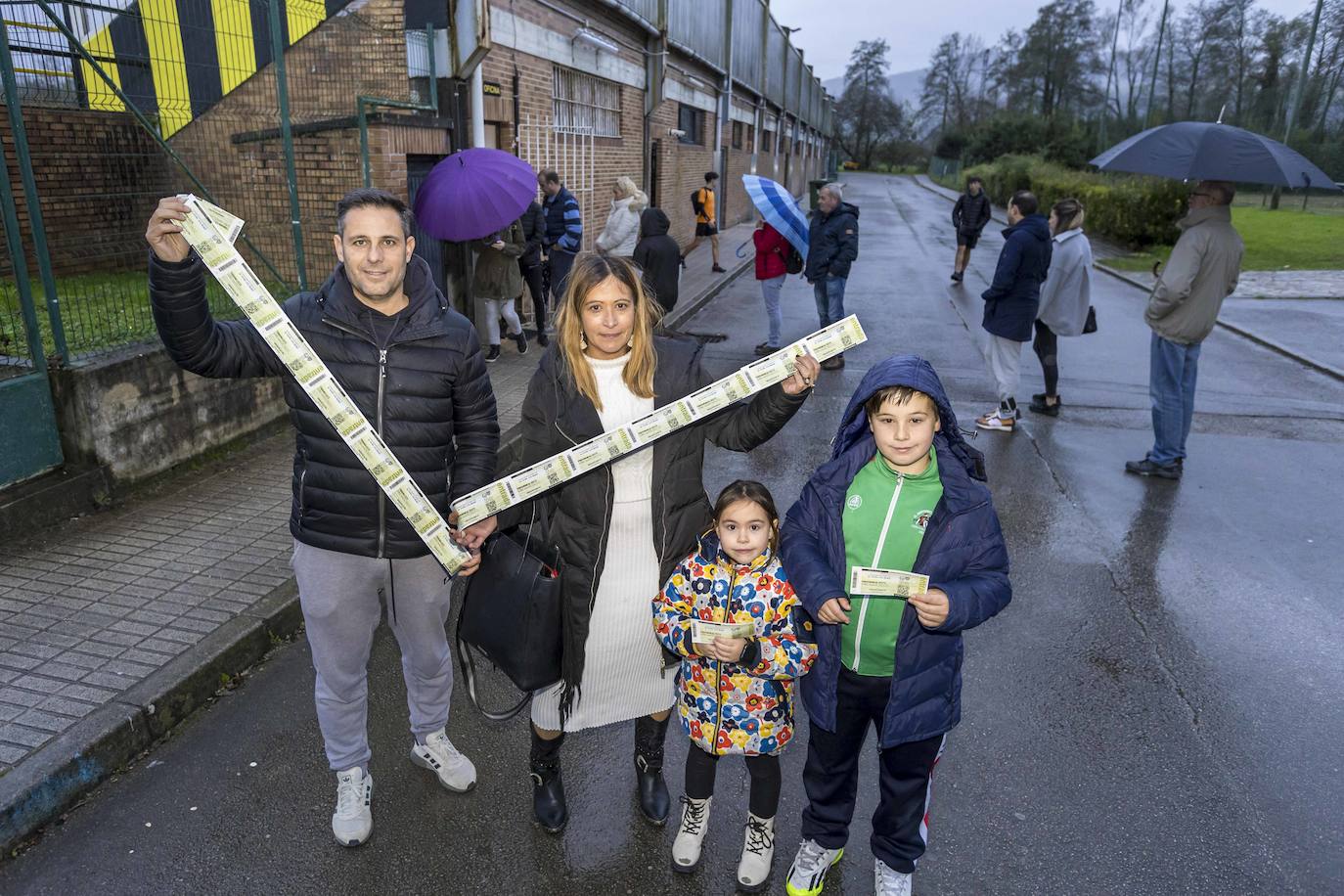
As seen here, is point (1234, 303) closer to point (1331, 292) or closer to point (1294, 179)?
point (1331, 292)

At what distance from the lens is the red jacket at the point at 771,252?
1074cm

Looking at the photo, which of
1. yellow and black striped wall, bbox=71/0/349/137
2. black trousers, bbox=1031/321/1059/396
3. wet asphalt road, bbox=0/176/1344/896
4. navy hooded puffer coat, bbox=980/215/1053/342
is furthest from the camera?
black trousers, bbox=1031/321/1059/396

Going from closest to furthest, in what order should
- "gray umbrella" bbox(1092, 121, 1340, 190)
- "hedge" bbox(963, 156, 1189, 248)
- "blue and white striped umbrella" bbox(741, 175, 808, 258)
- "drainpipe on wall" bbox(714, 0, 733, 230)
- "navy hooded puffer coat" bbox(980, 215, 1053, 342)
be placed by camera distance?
"gray umbrella" bbox(1092, 121, 1340, 190) → "navy hooded puffer coat" bbox(980, 215, 1053, 342) → "blue and white striped umbrella" bbox(741, 175, 808, 258) → "hedge" bbox(963, 156, 1189, 248) → "drainpipe on wall" bbox(714, 0, 733, 230)

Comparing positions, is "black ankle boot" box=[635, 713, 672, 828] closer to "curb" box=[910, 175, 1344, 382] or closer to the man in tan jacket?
the man in tan jacket

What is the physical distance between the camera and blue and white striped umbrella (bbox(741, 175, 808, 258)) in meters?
9.57

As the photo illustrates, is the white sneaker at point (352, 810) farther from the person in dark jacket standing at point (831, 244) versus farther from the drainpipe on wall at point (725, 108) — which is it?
the drainpipe on wall at point (725, 108)

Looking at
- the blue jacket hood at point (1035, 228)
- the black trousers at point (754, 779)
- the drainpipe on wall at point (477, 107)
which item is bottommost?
the black trousers at point (754, 779)

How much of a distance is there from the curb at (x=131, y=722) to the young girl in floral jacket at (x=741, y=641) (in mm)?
2204

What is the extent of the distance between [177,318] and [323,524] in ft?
2.41

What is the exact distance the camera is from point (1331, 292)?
16.4 m

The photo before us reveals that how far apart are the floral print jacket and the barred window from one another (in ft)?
35.0

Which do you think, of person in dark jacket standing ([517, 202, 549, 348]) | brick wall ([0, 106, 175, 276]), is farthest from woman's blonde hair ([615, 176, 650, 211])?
brick wall ([0, 106, 175, 276])

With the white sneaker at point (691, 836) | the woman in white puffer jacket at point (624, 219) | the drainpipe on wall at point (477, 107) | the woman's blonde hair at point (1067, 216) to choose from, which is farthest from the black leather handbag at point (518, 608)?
the woman in white puffer jacket at point (624, 219)

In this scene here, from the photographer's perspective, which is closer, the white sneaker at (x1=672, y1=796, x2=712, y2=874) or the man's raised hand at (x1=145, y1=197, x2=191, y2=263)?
the man's raised hand at (x1=145, y1=197, x2=191, y2=263)
